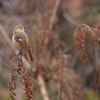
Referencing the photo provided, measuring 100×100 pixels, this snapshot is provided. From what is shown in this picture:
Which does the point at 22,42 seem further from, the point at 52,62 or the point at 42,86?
the point at 52,62

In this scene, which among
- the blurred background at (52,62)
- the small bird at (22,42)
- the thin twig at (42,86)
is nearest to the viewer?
the small bird at (22,42)

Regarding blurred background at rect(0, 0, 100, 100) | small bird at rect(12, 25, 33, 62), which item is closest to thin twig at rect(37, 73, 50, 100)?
blurred background at rect(0, 0, 100, 100)

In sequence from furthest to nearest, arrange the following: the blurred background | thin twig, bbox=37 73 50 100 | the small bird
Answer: thin twig, bbox=37 73 50 100 < the blurred background < the small bird

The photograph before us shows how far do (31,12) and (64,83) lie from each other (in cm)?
444

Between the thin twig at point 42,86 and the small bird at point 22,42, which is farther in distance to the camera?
the thin twig at point 42,86

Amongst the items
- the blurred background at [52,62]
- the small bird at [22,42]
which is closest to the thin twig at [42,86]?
the blurred background at [52,62]

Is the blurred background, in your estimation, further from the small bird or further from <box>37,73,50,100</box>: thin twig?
the small bird

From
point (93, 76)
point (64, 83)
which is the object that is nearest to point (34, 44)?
point (64, 83)

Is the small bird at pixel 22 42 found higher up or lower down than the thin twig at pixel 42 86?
higher up

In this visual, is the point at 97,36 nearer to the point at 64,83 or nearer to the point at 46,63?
the point at 64,83

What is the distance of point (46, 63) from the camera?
4.82 metres

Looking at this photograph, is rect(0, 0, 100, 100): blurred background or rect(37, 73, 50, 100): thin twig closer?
rect(0, 0, 100, 100): blurred background

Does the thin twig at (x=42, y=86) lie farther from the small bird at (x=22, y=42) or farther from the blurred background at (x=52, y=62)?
the small bird at (x=22, y=42)

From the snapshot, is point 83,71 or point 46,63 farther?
point 83,71
